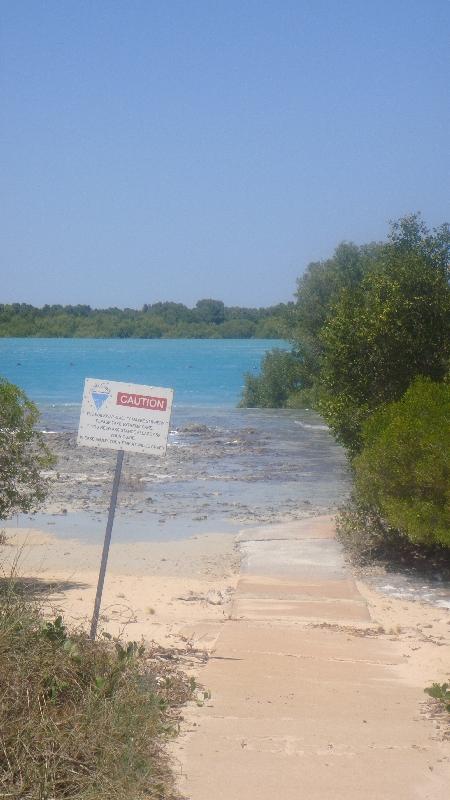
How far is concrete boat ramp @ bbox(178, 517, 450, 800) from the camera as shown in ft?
19.7

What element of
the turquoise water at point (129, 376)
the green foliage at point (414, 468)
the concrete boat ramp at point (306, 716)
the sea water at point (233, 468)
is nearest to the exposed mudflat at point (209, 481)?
the sea water at point (233, 468)

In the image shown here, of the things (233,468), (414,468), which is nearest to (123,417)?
(414,468)

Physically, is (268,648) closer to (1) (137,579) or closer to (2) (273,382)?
(1) (137,579)

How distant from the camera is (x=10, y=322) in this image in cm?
17300

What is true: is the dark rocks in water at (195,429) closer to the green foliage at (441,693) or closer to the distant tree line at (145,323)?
the green foliage at (441,693)

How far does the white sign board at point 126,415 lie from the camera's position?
9.45 m

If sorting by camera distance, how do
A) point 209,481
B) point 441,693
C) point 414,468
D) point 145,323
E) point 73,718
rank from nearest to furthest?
point 73,718 < point 441,693 < point 414,468 < point 209,481 < point 145,323

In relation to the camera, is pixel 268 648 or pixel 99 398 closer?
pixel 99 398

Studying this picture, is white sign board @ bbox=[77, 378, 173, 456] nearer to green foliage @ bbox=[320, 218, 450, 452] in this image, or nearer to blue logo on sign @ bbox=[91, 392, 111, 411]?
blue logo on sign @ bbox=[91, 392, 111, 411]

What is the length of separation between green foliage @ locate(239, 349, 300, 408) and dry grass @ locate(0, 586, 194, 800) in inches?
1901

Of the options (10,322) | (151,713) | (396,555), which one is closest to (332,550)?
(396,555)

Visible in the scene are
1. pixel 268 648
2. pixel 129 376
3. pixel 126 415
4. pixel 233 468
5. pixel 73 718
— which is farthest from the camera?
pixel 129 376

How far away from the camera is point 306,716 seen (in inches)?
289

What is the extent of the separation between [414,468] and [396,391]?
505cm
